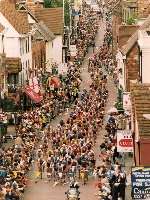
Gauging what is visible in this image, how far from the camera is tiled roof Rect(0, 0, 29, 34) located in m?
92.4

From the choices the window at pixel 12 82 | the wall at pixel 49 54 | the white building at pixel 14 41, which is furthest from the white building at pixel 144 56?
the wall at pixel 49 54

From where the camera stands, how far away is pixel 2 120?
7425 cm

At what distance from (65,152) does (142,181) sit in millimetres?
20465

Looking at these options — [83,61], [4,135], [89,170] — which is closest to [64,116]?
[4,135]

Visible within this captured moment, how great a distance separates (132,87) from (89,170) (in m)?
9.01

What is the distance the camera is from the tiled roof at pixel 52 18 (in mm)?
117500

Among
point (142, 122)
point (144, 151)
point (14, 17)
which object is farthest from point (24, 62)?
point (144, 151)

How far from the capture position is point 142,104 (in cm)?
5194

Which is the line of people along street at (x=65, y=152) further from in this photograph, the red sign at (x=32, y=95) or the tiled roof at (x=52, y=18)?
the tiled roof at (x=52, y=18)

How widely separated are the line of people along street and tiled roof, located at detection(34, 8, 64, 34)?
24.6 meters

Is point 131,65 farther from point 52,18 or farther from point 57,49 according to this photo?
point 52,18

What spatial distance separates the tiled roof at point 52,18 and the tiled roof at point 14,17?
2060cm

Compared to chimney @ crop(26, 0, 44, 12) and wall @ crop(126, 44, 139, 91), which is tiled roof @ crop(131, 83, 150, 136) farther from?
chimney @ crop(26, 0, 44, 12)

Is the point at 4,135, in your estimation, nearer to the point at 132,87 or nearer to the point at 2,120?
Answer: the point at 2,120
